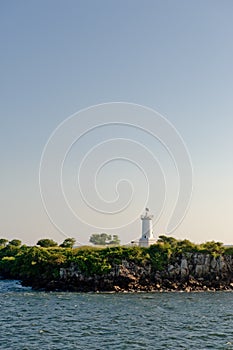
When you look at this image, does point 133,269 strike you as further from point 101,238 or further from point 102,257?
point 101,238

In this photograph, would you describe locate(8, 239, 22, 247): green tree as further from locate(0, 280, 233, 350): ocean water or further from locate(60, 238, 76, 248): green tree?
locate(0, 280, 233, 350): ocean water

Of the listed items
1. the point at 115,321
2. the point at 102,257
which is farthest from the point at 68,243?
the point at 115,321

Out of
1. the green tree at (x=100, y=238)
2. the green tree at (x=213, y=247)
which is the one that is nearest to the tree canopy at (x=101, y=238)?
the green tree at (x=100, y=238)

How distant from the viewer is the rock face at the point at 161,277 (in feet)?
207

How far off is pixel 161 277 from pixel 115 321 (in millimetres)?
26050

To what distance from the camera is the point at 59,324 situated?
39656 mm

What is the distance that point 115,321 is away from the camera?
134 feet

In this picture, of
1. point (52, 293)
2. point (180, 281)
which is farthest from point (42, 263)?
point (180, 281)

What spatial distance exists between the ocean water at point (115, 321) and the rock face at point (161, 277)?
4.29m

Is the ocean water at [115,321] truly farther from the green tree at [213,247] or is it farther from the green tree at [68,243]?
the green tree at [68,243]

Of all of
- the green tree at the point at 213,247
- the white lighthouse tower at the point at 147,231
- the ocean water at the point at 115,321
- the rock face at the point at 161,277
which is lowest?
the ocean water at the point at 115,321

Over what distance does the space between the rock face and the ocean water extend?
429 centimetres

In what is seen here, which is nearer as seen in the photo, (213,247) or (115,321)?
(115,321)

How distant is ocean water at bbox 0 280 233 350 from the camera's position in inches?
1315
